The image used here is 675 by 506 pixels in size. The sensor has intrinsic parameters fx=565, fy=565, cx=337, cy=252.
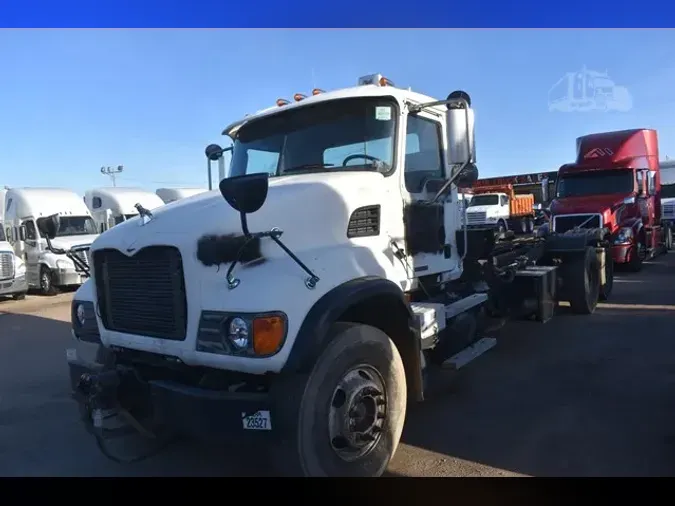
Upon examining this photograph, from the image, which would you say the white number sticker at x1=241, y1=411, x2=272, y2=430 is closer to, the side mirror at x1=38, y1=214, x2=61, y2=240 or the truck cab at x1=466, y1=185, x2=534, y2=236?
the side mirror at x1=38, y1=214, x2=61, y2=240

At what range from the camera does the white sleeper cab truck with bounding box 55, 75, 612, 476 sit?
9.66 ft

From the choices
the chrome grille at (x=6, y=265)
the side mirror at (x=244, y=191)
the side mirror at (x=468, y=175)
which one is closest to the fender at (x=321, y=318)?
the side mirror at (x=244, y=191)

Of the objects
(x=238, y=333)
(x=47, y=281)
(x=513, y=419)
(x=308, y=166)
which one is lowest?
(x=513, y=419)

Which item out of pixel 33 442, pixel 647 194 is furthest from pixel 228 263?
pixel 647 194

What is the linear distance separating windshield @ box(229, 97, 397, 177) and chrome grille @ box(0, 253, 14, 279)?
422 inches

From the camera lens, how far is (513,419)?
4.32 m

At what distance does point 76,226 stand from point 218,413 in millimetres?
13486

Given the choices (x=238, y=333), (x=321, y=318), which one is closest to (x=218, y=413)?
(x=238, y=333)

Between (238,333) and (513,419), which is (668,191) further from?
(238,333)

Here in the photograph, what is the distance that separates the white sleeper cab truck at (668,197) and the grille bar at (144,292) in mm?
13644

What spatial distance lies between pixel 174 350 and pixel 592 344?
499 cm

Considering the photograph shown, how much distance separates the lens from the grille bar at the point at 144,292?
10.5 feet

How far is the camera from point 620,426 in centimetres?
407

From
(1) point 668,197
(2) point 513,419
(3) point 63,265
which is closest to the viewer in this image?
(2) point 513,419
